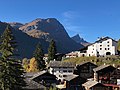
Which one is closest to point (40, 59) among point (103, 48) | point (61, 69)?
point (61, 69)

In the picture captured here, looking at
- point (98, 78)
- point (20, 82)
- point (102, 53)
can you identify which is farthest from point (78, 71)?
point (20, 82)

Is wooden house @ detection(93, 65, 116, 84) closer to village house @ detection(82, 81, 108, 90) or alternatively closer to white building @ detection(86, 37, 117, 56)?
village house @ detection(82, 81, 108, 90)

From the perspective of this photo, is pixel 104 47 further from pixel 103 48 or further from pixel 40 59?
pixel 40 59

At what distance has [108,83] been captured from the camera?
90.3 meters

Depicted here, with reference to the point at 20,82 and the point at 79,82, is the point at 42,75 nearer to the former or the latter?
the point at 79,82

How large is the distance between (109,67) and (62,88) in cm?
1607

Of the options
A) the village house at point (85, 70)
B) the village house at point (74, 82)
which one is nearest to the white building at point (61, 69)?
the village house at point (85, 70)

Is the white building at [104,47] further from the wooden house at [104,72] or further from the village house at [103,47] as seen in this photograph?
the wooden house at [104,72]

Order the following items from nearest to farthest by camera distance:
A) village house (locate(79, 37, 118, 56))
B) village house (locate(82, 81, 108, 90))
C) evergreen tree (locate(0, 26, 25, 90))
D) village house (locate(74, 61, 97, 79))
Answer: evergreen tree (locate(0, 26, 25, 90))
village house (locate(82, 81, 108, 90))
village house (locate(74, 61, 97, 79))
village house (locate(79, 37, 118, 56))

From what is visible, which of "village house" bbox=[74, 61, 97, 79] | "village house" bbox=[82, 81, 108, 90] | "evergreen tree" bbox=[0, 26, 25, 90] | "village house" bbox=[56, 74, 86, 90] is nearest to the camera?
"evergreen tree" bbox=[0, 26, 25, 90]

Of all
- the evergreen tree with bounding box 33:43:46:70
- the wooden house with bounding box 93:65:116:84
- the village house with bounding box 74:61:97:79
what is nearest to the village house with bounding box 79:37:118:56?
the evergreen tree with bounding box 33:43:46:70

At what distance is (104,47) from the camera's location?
135 metres

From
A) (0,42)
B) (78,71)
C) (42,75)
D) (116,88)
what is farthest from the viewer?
(78,71)

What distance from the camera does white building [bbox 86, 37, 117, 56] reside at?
133000 millimetres
